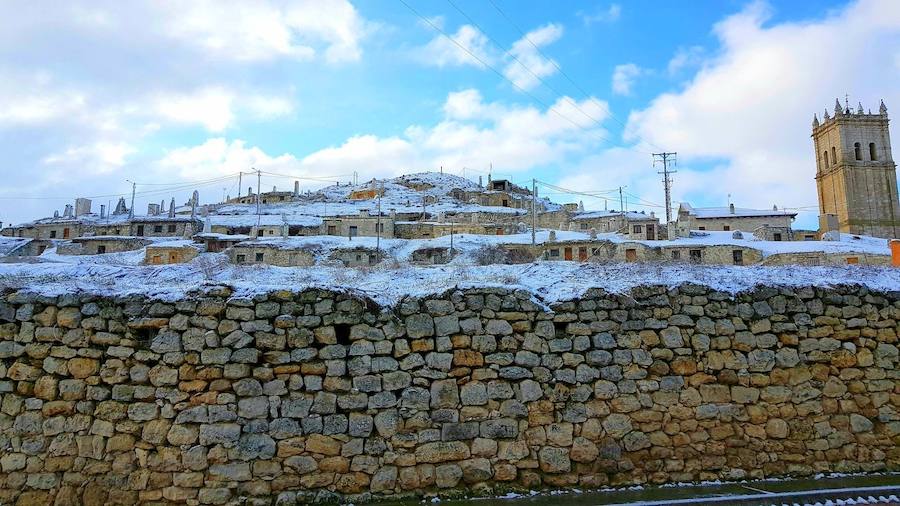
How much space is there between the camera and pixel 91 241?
48.7 meters

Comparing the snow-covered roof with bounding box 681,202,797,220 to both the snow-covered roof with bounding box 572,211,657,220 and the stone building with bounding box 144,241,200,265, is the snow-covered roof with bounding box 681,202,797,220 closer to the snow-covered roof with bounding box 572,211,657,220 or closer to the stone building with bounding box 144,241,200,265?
the snow-covered roof with bounding box 572,211,657,220

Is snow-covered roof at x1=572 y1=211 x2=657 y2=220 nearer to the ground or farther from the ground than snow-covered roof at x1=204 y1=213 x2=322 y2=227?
farther from the ground

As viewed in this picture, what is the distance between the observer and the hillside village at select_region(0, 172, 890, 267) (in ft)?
123

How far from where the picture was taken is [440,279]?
27.9 feet

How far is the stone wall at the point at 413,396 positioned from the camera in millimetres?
6691

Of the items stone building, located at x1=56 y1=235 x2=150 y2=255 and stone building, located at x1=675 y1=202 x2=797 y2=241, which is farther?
stone building, located at x1=675 y1=202 x2=797 y2=241

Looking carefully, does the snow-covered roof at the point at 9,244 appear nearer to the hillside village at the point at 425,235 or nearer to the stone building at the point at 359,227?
the hillside village at the point at 425,235

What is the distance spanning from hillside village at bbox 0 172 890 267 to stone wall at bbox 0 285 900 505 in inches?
349

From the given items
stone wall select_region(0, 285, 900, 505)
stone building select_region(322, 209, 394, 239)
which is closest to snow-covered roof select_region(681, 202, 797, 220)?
stone building select_region(322, 209, 394, 239)

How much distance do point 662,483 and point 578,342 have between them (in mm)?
2002

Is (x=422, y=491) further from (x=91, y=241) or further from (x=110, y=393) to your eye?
(x=91, y=241)

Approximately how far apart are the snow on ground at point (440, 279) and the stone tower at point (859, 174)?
8569cm

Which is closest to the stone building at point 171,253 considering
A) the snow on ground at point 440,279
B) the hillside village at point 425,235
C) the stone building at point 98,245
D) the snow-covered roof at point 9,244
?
the hillside village at point 425,235

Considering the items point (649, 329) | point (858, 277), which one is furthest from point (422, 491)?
point (858, 277)
